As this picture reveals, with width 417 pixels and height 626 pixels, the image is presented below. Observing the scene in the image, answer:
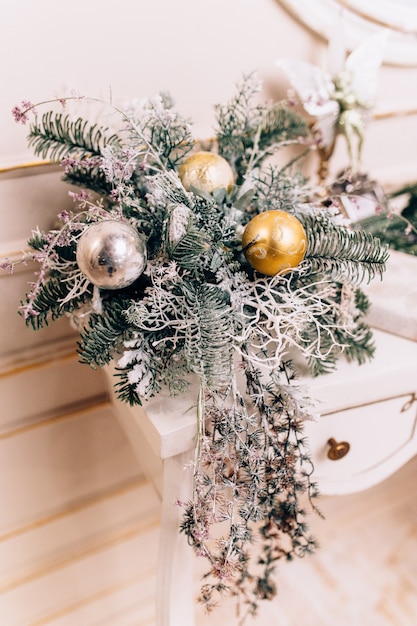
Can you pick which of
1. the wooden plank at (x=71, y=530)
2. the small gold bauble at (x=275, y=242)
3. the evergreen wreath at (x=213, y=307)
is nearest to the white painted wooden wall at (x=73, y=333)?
the wooden plank at (x=71, y=530)

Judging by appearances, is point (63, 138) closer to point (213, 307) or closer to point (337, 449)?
point (213, 307)

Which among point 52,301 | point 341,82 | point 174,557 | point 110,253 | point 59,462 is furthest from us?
point 59,462

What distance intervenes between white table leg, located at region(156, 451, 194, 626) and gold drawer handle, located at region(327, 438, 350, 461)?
0.22m

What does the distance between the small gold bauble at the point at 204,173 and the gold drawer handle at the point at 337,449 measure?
0.39 m

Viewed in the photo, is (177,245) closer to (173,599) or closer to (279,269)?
(279,269)

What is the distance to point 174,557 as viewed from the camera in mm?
752

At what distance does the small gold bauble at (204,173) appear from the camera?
652 mm

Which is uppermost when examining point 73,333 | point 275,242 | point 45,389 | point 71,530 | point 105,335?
point 275,242

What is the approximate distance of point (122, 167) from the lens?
611 mm

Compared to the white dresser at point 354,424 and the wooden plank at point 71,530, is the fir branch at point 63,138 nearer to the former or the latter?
the white dresser at point 354,424

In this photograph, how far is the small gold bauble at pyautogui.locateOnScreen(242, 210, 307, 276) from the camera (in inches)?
22.0

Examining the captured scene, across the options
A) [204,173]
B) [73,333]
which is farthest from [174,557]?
[204,173]

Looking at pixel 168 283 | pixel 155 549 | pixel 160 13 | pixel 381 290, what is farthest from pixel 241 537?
pixel 160 13

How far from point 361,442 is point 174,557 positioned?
33 cm
